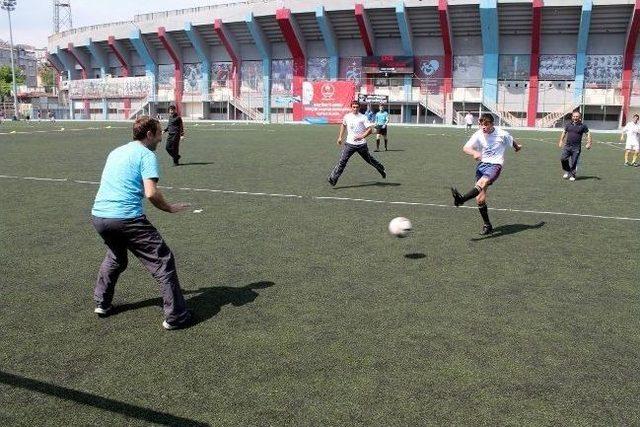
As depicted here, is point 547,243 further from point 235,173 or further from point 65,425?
point 235,173

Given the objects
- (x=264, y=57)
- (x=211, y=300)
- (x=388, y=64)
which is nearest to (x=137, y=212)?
(x=211, y=300)

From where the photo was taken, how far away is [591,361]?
4242mm

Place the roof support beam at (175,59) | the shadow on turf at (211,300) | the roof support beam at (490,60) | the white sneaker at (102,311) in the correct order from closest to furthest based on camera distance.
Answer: the white sneaker at (102,311) → the shadow on turf at (211,300) → the roof support beam at (490,60) → the roof support beam at (175,59)

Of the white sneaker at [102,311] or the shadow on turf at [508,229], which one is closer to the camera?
the white sneaker at [102,311]

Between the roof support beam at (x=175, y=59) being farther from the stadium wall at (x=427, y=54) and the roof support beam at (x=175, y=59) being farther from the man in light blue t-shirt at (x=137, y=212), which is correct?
the man in light blue t-shirt at (x=137, y=212)

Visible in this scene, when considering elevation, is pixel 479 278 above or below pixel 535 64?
below

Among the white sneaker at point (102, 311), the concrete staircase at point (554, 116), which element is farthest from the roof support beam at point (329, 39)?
the white sneaker at point (102, 311)

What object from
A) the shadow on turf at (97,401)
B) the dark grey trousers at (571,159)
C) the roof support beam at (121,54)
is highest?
the roof support beam at (121,54)

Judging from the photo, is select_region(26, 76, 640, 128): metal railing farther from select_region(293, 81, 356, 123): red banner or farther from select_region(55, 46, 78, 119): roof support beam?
select_region(55, 46, 78, 119): roof support beam

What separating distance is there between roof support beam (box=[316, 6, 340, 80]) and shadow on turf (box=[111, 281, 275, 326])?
51261mm

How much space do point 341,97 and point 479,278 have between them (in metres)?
48.4

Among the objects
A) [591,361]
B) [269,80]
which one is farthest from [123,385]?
[269,80]

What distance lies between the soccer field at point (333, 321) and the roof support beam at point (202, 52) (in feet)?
179

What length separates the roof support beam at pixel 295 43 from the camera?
Answer: 179 feet
